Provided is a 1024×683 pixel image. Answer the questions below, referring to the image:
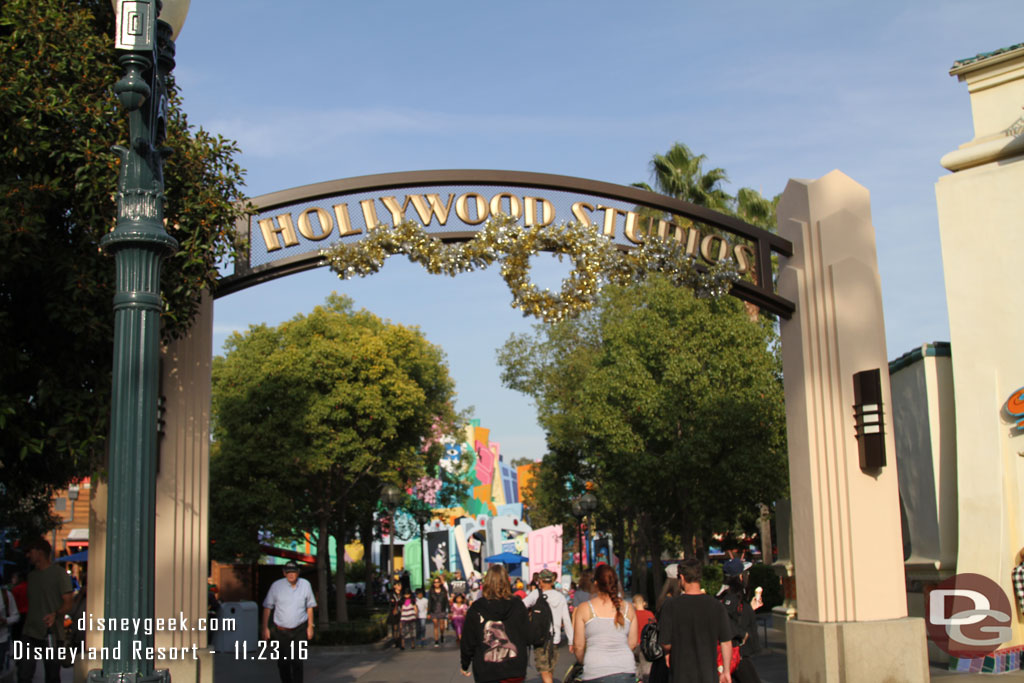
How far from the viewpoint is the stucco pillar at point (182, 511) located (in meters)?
9.73

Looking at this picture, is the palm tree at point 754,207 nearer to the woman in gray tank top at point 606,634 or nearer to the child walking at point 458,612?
the child walking at point 458,612

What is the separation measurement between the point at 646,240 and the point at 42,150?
6.67m

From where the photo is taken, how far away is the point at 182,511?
1002 centimetres

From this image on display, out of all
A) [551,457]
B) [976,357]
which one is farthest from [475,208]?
[551,457]

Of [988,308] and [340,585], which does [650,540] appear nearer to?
[340,585]

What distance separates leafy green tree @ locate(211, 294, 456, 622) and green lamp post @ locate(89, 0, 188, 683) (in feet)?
70.8

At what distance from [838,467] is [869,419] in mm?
663

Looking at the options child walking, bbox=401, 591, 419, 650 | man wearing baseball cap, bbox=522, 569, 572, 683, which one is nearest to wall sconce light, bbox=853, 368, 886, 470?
man wearing baseball cap, bbox=522, 569, 572, 683

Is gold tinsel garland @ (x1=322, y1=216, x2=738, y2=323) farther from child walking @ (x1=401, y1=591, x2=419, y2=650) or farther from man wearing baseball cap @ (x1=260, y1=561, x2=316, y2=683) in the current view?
child walking @ (x1=401, y1=591, x2=419, y2=650)

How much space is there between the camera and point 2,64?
27.8ft

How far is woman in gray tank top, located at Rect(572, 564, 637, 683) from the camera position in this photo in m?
7.14

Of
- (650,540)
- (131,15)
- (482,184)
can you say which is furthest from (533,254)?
(650,540)

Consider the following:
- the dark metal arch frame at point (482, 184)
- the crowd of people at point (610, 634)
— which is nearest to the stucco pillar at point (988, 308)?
the dark metal arch frame at point (482, 184)

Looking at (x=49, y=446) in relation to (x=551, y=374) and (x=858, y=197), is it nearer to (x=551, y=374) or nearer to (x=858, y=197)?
(x=858, y=197)
